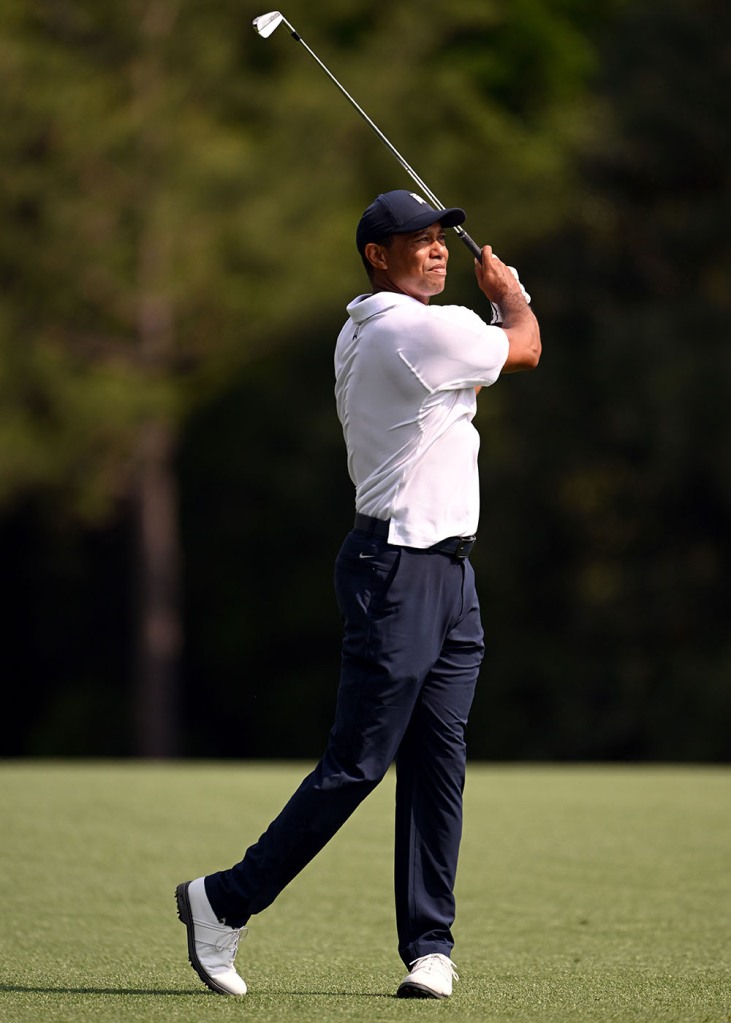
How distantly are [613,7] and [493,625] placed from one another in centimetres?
980

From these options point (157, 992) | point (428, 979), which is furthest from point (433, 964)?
point (157, 992)

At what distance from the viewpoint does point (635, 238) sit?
21.4 metres

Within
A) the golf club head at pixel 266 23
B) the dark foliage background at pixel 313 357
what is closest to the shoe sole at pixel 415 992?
the golf club head at pixel 266 23

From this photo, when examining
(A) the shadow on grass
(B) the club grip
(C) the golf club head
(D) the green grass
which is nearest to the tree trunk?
(D) the green grass

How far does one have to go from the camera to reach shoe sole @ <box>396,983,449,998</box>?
13.3 feet

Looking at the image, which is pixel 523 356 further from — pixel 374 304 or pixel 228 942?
pixel 228 942

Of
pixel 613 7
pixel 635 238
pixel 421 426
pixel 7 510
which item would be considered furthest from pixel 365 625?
pixel 613 7

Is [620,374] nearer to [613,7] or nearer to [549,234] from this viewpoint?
[549,234]

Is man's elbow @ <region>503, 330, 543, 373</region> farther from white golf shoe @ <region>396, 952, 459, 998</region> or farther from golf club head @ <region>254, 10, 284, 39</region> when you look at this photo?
white golf shoe @ <region>396, 952, 459, 998</region>

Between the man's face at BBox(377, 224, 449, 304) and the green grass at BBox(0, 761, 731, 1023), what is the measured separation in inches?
63.9

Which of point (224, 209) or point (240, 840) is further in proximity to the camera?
point (224, 209)

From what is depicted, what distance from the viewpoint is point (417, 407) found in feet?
13.3

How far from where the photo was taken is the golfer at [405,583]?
4.05 meters

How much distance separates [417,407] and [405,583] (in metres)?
0.39
